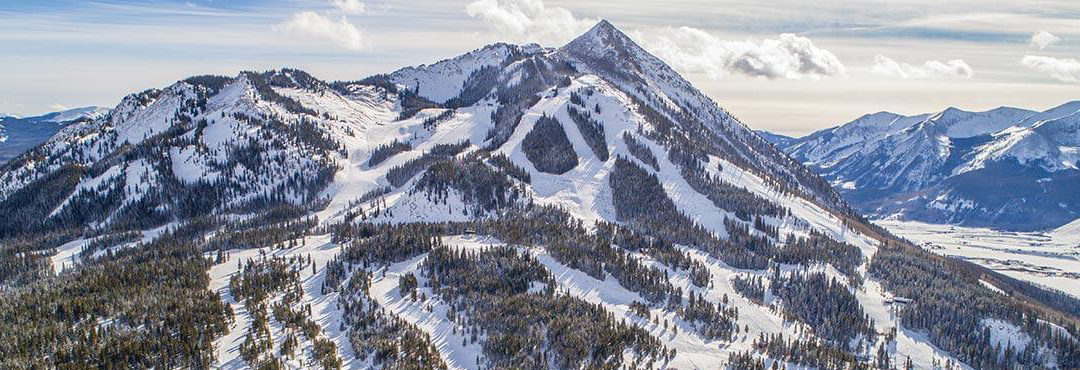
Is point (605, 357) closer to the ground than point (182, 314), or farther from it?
closer to the ground

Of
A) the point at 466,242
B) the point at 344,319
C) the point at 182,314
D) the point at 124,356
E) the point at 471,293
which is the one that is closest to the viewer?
the point at 124,356

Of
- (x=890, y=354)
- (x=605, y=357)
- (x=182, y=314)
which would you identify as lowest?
(x=890, y=354)

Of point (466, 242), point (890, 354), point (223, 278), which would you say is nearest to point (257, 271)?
point (223, 278)

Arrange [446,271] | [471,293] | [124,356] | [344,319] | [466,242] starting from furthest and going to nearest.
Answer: [466,242]
[446,271]
[471,293]
[344,319]
[124,356]

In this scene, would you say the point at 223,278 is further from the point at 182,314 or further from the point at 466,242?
the point at 466,242

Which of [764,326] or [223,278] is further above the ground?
[223,278]

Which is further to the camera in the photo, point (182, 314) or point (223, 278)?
point (223, 278)

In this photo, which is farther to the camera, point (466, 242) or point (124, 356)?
point (466, 242)

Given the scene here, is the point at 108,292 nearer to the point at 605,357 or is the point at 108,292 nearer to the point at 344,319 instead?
the point at 344,319

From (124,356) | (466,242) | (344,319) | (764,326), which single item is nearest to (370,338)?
(344,319)
